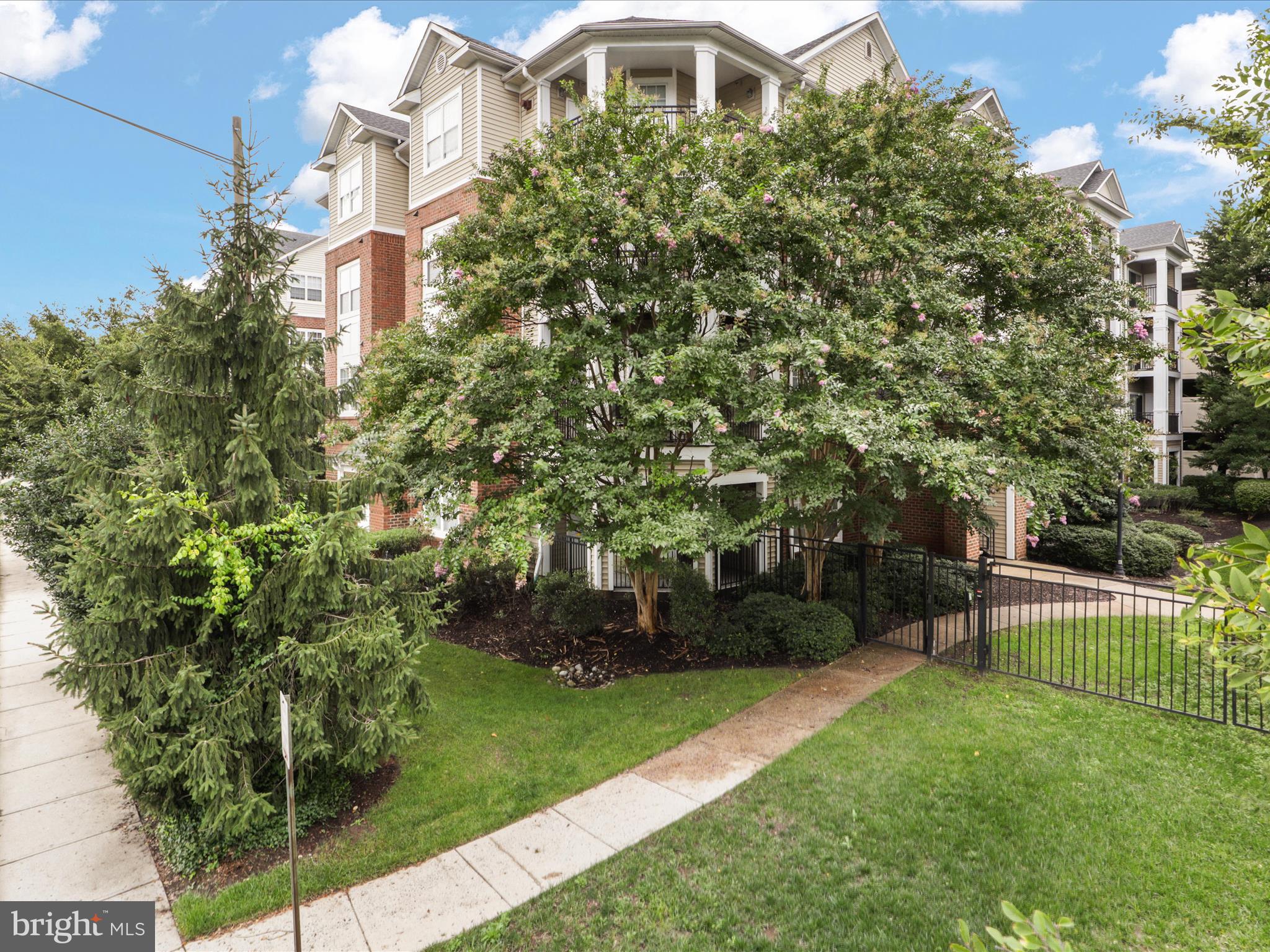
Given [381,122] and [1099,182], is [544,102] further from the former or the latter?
[1099,182]

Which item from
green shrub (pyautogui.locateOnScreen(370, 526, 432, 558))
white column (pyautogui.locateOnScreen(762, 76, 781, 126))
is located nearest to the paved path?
green shrub (pyautogui.locateOnScreen(370, 526, 432, 558))

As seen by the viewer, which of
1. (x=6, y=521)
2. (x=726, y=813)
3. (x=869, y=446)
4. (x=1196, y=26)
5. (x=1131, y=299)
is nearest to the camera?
(x=726, y=813)

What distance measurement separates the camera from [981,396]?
8.88 meters

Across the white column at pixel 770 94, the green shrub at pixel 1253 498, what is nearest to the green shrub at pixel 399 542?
the white column at pixel 770 94

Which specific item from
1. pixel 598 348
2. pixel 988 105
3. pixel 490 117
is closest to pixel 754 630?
pixel 598 348

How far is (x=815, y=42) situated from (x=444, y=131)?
843cm

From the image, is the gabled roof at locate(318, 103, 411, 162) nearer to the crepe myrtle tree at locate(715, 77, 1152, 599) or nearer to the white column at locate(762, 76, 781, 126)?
the white column at locate(762, 76, 781, 126)

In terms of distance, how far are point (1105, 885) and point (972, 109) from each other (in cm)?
1694

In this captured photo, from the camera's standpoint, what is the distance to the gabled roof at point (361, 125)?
18375 millimetres

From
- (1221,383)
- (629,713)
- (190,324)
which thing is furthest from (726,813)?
(1221,383)

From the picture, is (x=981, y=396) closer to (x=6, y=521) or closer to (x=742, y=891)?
(x=742, y=891)

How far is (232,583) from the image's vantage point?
5590mm

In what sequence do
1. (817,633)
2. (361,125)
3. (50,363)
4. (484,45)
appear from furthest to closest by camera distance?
1. (361,125)
2. (50,363)
3. (484,45)
4. (817,633)

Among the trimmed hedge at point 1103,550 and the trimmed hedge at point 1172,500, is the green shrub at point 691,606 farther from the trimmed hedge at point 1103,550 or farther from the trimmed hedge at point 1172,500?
the trimmed hedge at point 1172,500
